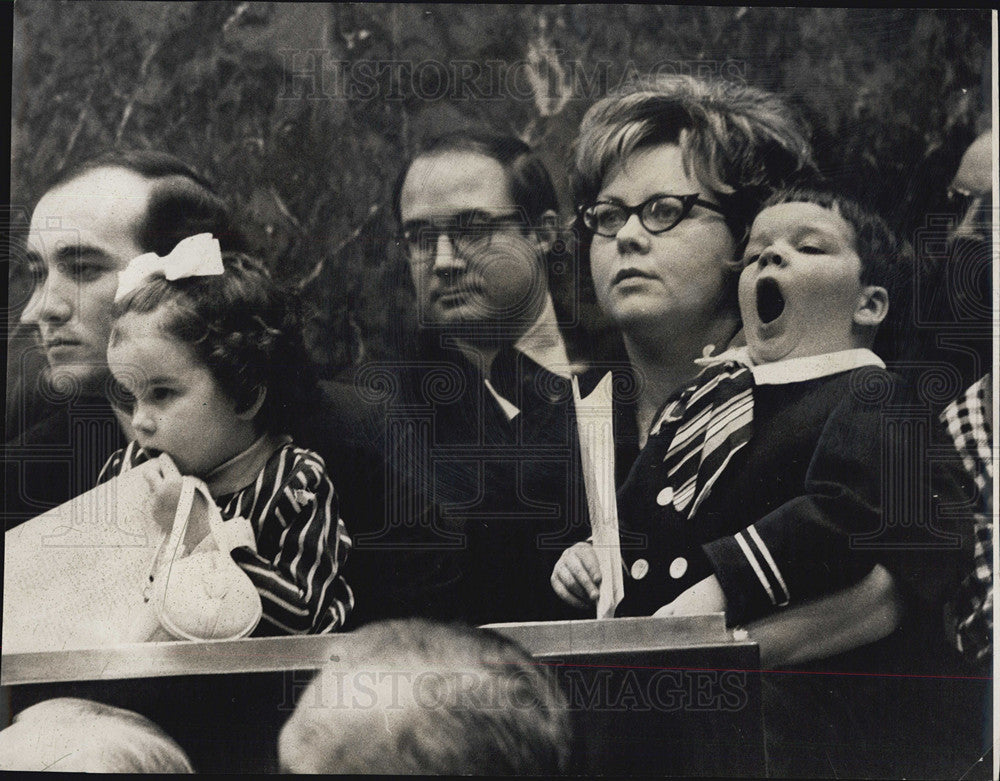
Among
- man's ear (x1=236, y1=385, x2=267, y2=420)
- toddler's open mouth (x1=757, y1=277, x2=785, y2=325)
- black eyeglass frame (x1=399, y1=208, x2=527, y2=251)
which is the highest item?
black eyeglass frame (x1=399, y1=208, x2=527, y2=251)

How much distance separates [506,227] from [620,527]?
3.33 ft

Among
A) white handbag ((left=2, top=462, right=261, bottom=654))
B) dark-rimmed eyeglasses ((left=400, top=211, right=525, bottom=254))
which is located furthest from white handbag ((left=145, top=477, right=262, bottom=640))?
dark-rimmed eyeglasses ((left=400, top=211, right=525, bottom=254))

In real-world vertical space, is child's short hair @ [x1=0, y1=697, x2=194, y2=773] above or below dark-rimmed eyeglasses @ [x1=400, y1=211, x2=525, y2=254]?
below

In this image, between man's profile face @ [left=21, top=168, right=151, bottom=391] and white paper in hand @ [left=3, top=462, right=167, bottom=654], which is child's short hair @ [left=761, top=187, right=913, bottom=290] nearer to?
man's profile face @ [left=21, top=168, right=151, bottom=391]

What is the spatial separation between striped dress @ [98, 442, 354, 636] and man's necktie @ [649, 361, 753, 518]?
1063 millimetres

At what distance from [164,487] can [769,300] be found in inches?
78.9

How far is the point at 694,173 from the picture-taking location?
10.1 ft

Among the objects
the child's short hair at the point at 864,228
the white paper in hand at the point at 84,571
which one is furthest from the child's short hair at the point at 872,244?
the white paper in hand at the point at 84,571

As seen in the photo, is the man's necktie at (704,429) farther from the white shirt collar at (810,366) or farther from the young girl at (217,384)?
the young girl at (217,384)

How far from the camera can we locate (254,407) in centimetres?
310

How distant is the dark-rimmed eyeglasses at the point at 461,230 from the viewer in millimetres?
3098

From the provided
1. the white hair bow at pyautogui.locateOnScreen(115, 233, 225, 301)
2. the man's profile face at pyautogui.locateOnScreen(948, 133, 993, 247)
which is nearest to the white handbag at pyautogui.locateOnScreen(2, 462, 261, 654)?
the white hair bow at pyautogui.locateOnScreen(115, 233, 225, 301)

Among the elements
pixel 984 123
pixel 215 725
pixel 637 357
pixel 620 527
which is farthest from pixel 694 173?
pixel 215 725

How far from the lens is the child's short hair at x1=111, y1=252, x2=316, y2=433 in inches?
122
